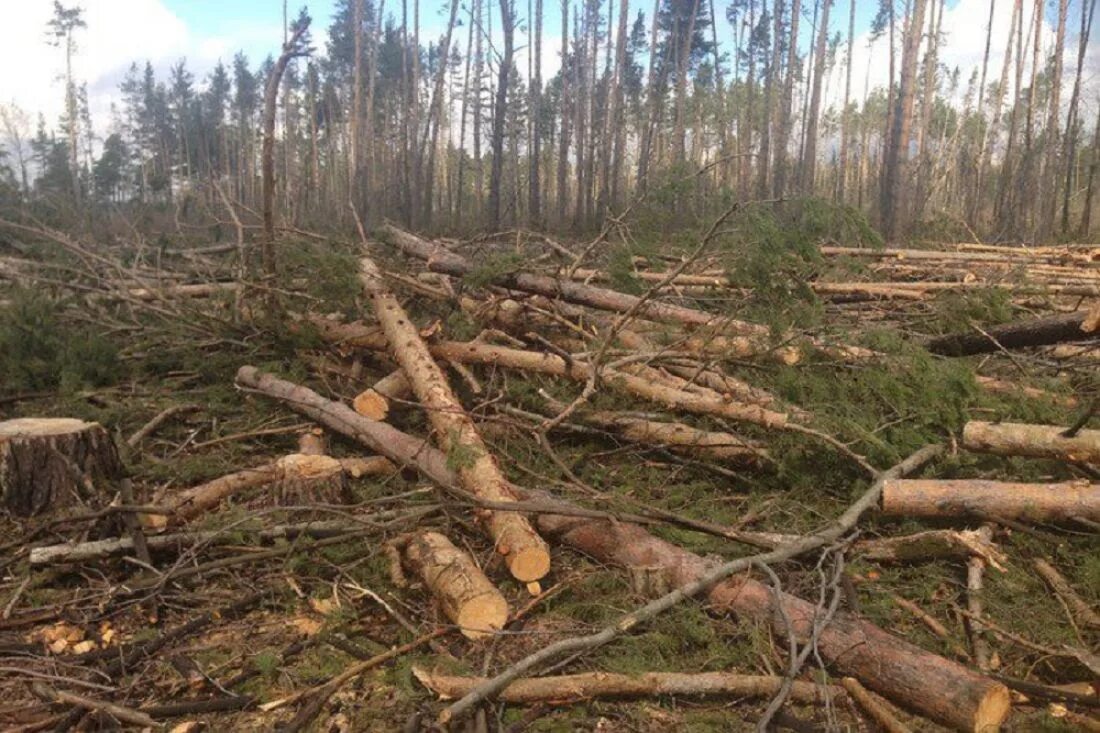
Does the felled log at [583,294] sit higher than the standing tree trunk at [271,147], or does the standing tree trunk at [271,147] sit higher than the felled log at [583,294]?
the standing tree trunk at [271,147]

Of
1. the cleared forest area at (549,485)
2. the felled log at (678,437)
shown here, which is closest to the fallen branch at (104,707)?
the cleared forest area at (549,485)

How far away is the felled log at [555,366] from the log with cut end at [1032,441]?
3.01ft

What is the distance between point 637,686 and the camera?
2549 millimetres

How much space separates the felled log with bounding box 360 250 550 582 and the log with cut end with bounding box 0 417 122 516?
1.85 metres

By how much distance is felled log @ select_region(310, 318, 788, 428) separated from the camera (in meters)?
4.17

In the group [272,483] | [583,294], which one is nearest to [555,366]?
[583,294]

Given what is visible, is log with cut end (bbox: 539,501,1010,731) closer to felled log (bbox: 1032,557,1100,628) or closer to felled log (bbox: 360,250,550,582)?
felled log (bbox: 360,250,550,582)

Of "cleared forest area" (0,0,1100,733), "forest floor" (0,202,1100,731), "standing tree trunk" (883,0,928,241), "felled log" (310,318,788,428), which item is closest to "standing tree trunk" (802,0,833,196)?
"standing tree trunk" (883,0,928,241)

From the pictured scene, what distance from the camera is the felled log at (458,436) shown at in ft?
10.9

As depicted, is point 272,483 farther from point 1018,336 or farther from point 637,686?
point 1018,336

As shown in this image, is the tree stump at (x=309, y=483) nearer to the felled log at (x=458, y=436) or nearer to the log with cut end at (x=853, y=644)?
the felled log at (x=458, y=436)

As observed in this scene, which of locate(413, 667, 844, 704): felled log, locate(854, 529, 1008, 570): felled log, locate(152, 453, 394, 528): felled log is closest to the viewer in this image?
locate(413, 667, 844, 704): felled log

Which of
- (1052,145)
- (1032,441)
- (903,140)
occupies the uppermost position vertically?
(1052,145)

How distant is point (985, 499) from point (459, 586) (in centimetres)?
225
